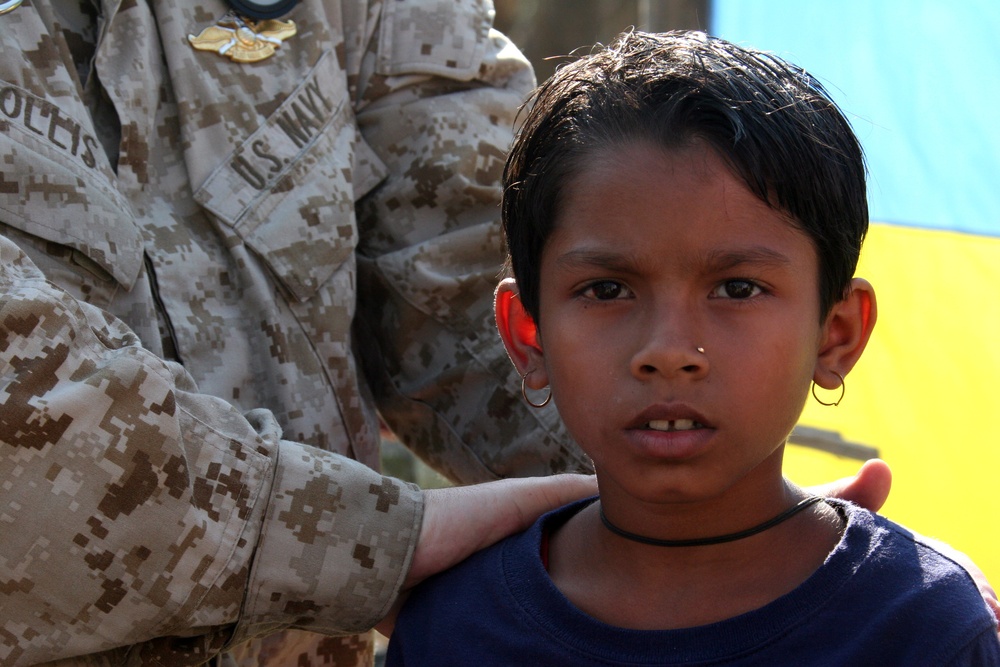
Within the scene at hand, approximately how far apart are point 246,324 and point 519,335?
0.48m

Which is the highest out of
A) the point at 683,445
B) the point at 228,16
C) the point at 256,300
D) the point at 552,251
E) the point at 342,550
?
the point at 228,16

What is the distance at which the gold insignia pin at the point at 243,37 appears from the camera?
5.69 feet

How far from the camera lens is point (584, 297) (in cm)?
124

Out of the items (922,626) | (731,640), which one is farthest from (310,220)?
(922,626)

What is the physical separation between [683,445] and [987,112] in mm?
1825

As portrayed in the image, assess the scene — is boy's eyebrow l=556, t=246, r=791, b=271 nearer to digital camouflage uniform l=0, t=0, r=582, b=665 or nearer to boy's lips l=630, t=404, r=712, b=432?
boy's lips l=630, t=404, r=712, b=432

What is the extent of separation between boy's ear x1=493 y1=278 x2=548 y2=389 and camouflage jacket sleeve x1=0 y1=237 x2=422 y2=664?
0.25 m

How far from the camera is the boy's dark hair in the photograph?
3.91ft

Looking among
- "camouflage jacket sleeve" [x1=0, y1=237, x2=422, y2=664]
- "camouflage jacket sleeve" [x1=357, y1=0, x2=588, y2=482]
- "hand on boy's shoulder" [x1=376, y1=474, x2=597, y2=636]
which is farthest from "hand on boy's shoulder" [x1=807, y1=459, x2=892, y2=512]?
"camouflage jacket sleeve" [x1=0, y1=237, x2=422, y2=664]

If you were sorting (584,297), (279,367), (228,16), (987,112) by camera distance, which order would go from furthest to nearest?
(987,112)
(228,16)
(279,367)
(584,297)

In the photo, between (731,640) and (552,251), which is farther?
(552,251)

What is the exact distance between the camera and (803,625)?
1.14 m

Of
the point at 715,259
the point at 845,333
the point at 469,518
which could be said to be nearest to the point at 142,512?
the point at 469,518

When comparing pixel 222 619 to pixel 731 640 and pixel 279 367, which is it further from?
pixel 731 640
